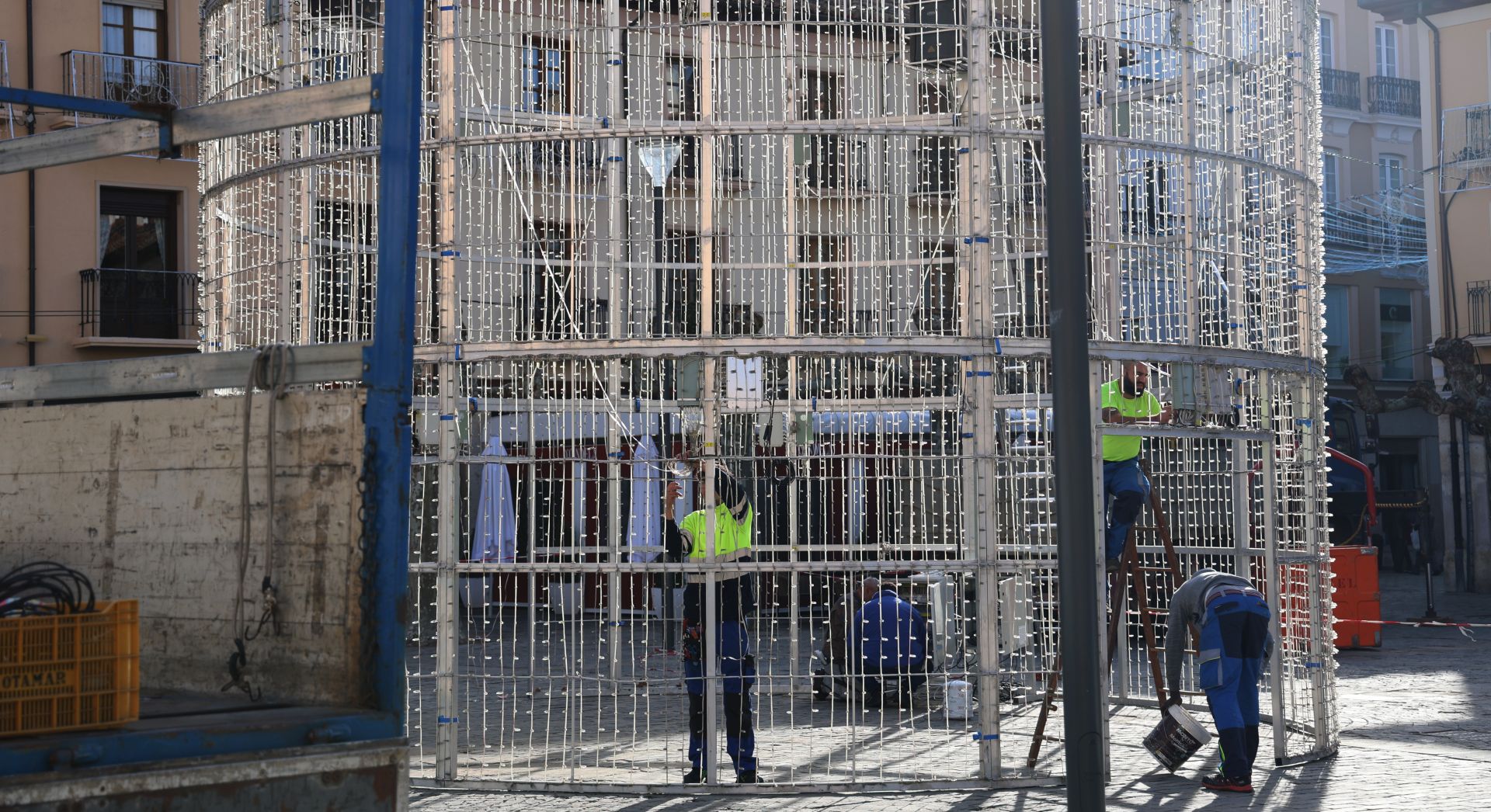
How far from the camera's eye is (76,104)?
18.7ft

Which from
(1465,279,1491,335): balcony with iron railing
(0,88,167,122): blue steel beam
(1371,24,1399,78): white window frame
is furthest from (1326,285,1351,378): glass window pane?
(0,88,167,122): blue steel beam

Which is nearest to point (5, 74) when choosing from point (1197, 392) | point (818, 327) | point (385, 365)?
point (818, 327)

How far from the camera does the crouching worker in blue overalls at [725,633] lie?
9.44 metres

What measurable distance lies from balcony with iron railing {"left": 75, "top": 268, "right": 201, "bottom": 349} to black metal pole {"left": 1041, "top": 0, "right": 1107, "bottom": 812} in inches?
868

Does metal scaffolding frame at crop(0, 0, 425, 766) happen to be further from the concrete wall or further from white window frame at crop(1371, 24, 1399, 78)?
white window frame at crop(1371, 24, 1399, 78)

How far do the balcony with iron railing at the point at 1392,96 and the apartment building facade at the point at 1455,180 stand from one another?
1317cm

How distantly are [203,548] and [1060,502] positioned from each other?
3.36 meters

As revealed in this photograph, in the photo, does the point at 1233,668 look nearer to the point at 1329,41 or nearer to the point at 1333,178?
the point at 1333,178

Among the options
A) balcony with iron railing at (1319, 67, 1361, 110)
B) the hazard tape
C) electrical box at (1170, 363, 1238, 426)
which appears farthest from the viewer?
balcony with iron railing at (1319, 67, 1361, 110)

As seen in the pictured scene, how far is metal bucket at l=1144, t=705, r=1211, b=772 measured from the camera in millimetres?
9875

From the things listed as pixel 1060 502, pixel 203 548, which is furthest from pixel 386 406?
pixel 1060 502

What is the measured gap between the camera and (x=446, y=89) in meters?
9.73

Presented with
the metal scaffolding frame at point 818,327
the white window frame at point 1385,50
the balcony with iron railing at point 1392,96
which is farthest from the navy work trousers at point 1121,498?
the white window frame at point 1385,50

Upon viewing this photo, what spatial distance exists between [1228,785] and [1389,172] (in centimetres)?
4105
